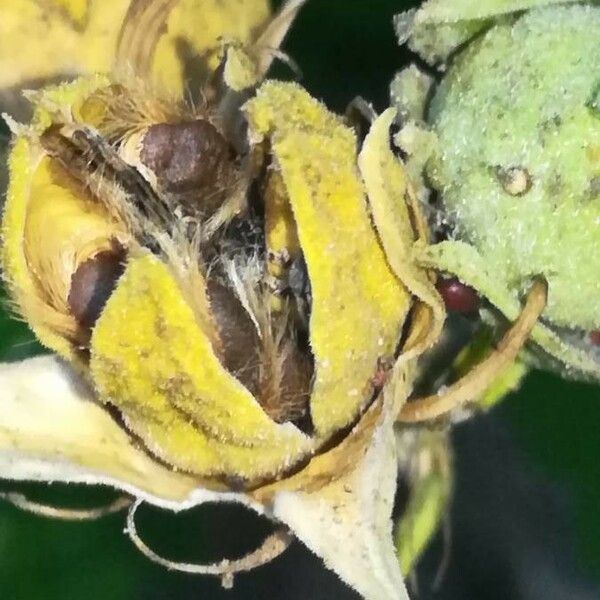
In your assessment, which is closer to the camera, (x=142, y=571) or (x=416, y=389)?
(x=416, y=389)

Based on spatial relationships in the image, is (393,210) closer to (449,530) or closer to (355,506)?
(355,506)

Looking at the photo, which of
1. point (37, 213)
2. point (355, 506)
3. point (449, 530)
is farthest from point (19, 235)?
point (449, 530)

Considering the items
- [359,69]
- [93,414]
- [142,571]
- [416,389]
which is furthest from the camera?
[142,571]

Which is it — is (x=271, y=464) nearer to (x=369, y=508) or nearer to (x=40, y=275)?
(x=369, y=508)

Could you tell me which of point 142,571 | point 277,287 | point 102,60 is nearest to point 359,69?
point 102,60

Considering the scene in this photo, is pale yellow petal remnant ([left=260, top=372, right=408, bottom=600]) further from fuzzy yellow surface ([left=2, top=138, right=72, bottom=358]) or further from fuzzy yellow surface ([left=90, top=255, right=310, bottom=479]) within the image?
fuzzy yellow surface ([left=2, top=138, right=72, bottom=358])

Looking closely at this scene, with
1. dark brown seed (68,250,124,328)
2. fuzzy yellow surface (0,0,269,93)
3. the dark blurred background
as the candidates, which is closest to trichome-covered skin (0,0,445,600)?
dark brown seed (68,250,124,328)
